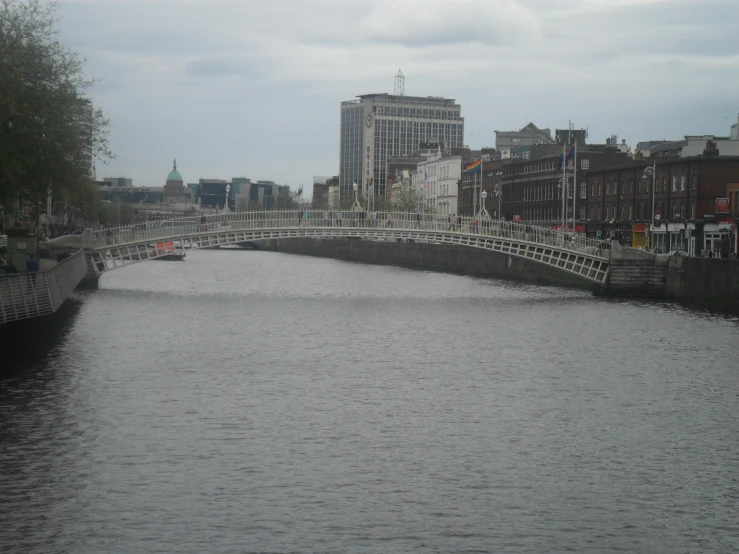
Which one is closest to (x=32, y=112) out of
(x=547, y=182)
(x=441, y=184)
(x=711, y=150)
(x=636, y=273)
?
(x=636, y=273)

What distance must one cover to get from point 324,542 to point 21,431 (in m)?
8.20

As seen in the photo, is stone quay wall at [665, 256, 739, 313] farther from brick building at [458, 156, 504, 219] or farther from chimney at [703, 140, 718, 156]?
brick building at [458, 156, 504, 219]

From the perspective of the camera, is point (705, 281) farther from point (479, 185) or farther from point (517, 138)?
point (517, 138)

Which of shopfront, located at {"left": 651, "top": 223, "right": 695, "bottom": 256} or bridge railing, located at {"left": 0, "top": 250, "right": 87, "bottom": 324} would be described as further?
shopfront, located at {"left": 651, "top": 223, "right": 695, "bottom": 256}

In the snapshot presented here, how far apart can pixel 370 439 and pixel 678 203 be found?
5467 centimetres

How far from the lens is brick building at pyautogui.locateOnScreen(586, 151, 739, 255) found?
224 ft

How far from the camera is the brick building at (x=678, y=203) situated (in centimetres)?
6838

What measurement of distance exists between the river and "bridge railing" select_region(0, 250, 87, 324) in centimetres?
122

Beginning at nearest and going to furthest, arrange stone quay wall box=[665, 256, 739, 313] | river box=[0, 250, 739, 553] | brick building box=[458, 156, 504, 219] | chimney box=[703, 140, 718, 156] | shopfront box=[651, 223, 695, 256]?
river box=[0, 250, 739, 553]
stone quay wall box=[665, 256, 739, 313]
chimney box=[703, 140, 718, 156]
shopfront box=[651, 223, 695, 256]
brick building box=[458, 156, 504, 219]

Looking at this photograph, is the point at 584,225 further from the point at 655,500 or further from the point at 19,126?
the point at 655,500

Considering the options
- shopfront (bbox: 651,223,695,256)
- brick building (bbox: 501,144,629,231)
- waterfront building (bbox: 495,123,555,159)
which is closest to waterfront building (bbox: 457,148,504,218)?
brick building (bbox: 501,144,629,231)

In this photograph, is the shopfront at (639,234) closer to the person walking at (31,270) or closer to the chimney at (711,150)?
the chimney at (711,150)

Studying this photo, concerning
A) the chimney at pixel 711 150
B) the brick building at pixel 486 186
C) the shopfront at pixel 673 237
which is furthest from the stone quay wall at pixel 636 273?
the brick building at pixel 486 186

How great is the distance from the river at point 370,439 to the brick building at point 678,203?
2686 cm
